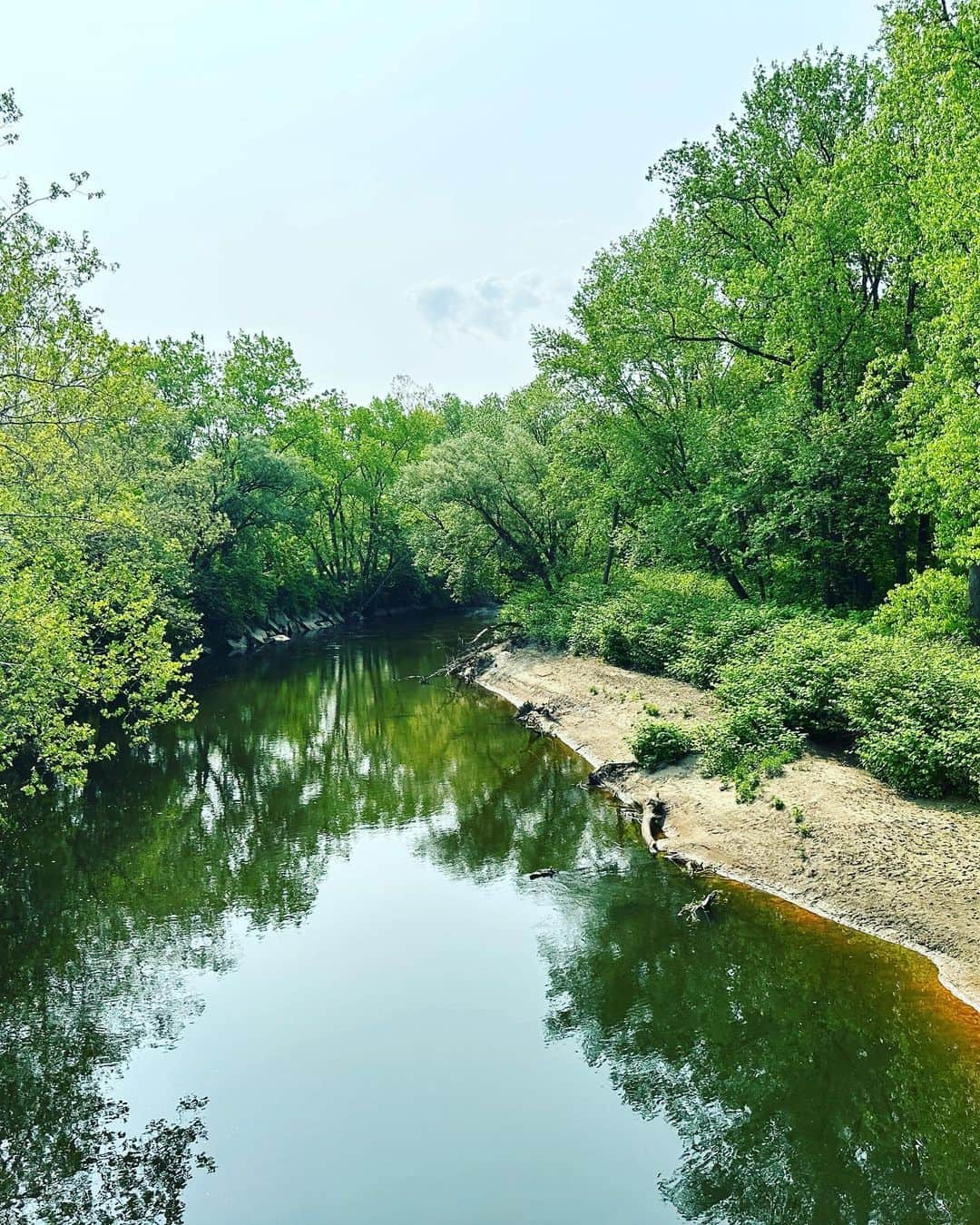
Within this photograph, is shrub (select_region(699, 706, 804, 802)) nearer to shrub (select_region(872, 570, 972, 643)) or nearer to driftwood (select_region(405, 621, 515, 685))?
A: shrub (select_region(872, 570, 972, 643))

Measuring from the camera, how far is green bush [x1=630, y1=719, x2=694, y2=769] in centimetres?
1914

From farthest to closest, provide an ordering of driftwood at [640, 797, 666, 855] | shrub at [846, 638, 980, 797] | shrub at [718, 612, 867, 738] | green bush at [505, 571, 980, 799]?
shrub at [718, 612, 867, 738] → driftwood at [640, 797, 666, 855] → green bush at [505, 571, 980, 799] → shrub at [846, 638, 980, 797]

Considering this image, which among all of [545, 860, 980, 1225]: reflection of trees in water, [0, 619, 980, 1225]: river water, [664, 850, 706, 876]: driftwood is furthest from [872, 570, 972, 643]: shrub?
[545, 860, 980, 1225]: reflection of trees in water

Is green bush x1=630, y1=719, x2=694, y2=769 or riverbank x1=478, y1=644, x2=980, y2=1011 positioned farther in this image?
green bush x1=630, y1=719, x2=694, y2=769

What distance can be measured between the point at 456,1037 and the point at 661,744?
9776 mm

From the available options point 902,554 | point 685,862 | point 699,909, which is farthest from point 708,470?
point 699,909

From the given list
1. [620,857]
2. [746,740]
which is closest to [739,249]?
[746,740]

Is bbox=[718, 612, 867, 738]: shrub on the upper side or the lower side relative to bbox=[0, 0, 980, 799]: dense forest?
lower

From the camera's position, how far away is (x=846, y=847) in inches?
532

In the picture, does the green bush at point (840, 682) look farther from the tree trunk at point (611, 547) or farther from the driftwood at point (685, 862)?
the tree trunk at point (611, 547)

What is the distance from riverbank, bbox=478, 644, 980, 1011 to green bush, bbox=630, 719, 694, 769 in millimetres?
292

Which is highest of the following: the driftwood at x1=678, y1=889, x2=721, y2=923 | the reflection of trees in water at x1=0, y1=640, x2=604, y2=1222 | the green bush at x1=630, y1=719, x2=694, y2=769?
the green bush at x1=630, y1=719, x2=694, y2=769

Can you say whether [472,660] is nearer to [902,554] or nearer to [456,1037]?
[902,554]

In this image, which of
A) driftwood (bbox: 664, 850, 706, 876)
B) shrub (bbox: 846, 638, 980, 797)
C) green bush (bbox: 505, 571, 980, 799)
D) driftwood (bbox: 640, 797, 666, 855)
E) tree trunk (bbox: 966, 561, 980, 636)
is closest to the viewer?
shrub (bbox: 846, 638, 980, 797)
